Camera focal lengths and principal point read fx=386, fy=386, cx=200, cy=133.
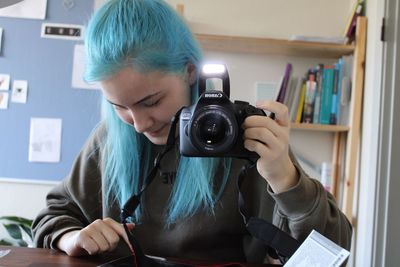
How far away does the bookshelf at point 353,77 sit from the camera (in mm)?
1417

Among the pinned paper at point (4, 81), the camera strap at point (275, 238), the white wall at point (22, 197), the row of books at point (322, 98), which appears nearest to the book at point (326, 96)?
the row of books at point (322, 98)

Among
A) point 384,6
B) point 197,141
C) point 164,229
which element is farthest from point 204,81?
point 384,6

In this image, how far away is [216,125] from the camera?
52 centimetres

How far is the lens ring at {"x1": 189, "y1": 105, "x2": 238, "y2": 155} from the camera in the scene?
0.51m

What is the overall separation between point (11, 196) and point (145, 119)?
1.26m

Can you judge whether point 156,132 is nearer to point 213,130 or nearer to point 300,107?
point 213,130

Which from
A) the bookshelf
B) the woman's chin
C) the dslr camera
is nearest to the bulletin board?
the bookshelf

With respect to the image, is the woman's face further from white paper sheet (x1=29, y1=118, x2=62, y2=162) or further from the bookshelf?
white paper sheet (x1=29, y1=118, x2=62, y2=162)

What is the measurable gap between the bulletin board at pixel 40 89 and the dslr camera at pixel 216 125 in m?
1.17

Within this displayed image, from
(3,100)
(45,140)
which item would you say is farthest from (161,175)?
(3,100)

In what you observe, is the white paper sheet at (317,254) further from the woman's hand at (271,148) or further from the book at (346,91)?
the book at (346,91)

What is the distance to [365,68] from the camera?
143cm

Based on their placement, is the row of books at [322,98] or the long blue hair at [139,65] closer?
the long blue hair at [139,65]

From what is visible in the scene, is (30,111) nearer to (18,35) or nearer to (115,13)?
(18,35)
